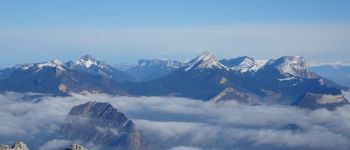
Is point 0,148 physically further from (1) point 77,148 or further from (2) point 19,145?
(1) point 77,148

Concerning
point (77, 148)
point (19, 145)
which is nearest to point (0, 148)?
point (19, 145)
